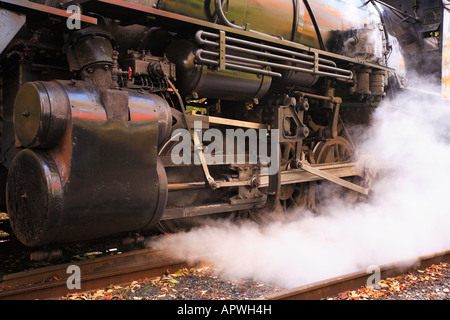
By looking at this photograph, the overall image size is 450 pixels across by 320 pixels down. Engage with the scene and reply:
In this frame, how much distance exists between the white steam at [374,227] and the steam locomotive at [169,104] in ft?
1.14

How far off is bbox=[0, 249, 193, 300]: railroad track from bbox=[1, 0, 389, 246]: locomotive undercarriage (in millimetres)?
380

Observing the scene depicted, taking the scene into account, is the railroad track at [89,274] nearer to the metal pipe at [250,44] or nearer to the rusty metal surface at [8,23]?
the rusty metal surface at [8,23]

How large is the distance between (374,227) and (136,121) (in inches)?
154

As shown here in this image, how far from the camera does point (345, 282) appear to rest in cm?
346

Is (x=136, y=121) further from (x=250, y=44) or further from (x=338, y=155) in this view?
(x=338, y=155)

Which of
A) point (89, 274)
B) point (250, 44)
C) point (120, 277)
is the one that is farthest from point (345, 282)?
point (250, 44)

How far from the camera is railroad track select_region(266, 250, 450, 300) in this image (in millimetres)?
3084

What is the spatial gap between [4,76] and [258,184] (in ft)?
8.61

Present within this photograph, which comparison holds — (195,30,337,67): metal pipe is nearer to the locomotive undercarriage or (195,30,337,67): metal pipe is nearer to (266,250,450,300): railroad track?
the locomotive undercarriage

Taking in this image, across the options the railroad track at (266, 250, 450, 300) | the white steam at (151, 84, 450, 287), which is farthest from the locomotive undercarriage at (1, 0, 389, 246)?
the railroad track at (266, 250, 450, 300)

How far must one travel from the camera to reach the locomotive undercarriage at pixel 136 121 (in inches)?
106
